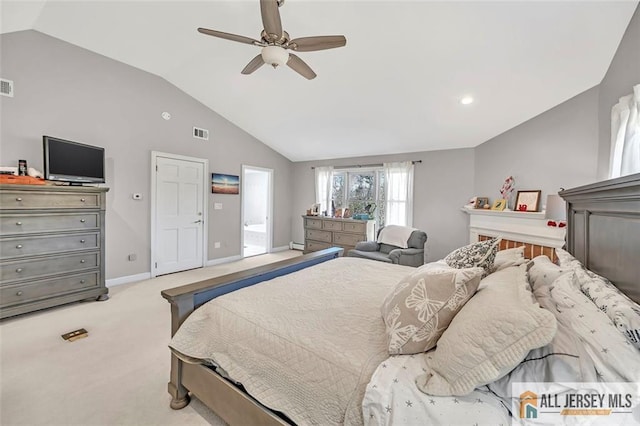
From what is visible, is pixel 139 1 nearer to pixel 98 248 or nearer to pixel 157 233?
pixel 98 248

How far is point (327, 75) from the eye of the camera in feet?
12.1

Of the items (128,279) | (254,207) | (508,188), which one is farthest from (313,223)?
(508,188)

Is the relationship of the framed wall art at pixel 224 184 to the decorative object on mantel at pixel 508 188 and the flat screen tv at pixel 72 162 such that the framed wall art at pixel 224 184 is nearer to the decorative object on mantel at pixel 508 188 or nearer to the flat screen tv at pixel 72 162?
the flat screen tv at pixel 72 162

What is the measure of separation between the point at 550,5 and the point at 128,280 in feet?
19.5

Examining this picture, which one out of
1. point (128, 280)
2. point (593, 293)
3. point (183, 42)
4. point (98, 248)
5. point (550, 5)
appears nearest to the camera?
point (593, 293)

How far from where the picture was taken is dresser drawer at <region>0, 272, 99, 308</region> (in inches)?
108

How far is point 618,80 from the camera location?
2.62 metres

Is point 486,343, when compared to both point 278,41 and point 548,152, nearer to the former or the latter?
point 278,41

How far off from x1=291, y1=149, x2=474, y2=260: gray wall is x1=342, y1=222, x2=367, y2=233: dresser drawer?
3.34ft

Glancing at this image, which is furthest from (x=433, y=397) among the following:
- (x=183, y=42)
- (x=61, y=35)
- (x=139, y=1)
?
(x=61, y=35)

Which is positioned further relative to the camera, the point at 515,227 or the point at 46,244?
the point at 515,227

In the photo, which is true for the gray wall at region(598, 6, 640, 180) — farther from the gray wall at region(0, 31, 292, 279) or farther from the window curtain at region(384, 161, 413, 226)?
the gray wall at region(0, 31, 292, 279)

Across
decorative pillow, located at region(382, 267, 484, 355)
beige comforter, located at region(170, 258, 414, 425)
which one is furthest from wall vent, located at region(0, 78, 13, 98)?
decorative pillow, located at region(382, 267, 484, 355)

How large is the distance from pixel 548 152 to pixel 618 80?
4.14 feet
